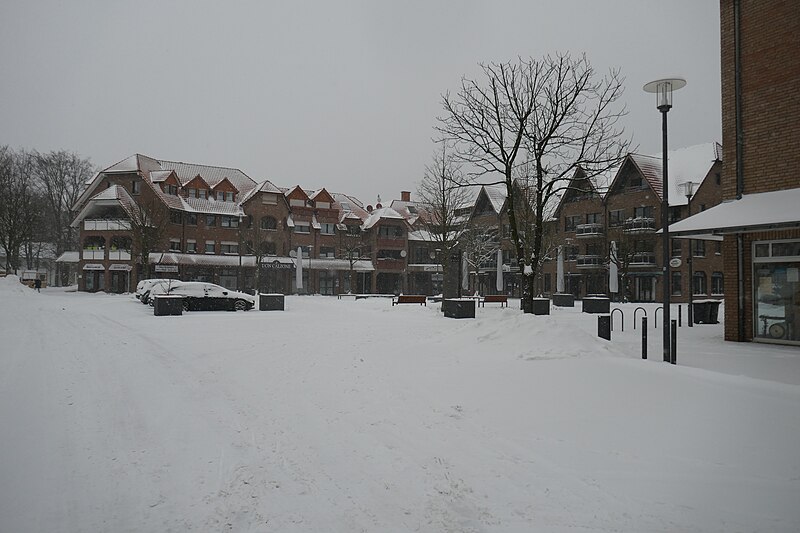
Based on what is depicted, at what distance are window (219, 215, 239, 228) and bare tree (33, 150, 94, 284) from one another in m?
19.2

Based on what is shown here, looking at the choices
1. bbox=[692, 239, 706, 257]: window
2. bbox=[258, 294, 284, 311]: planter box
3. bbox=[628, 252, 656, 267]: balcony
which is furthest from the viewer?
bbox=[692, 239, 706, 257]: window

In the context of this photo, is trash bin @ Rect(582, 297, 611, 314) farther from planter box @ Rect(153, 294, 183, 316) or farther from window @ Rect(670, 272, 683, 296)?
window @ Rect(670, 272, 683, 296)

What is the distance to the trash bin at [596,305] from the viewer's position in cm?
2608

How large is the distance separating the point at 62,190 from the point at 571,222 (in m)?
55.3

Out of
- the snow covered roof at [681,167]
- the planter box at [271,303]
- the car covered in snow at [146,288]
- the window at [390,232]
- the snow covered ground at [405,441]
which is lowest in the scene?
the snow covered ground at [405,441]

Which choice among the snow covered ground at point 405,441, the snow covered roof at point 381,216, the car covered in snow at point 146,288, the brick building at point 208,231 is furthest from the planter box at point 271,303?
the snow covered roof at point 381,216

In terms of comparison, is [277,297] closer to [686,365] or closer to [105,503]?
[686,365]

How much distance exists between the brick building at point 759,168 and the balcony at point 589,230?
1332 inches

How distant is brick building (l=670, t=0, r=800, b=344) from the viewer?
1276 cm

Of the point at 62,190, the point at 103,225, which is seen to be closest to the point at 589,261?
the point at 103,225

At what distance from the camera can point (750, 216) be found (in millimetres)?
12078

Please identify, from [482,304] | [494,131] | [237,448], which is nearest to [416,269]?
[482,304]

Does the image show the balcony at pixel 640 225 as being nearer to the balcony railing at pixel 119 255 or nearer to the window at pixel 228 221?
the window at pixel 228 221

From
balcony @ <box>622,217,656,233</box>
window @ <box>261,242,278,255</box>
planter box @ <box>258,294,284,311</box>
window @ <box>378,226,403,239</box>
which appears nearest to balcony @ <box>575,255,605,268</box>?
balcony @ <box>622,217,656,233</box>
